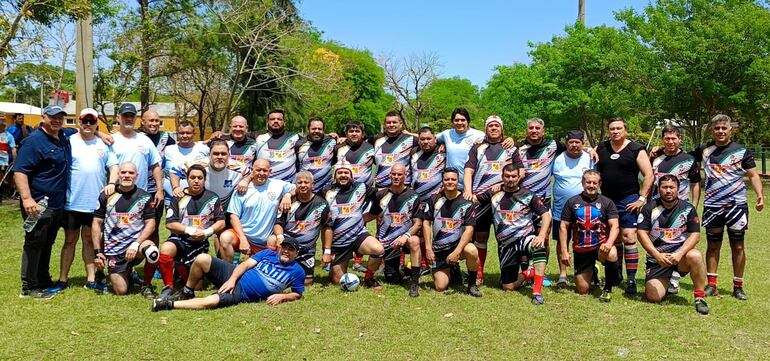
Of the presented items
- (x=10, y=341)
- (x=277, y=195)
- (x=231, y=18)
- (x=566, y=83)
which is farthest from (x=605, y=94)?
(x=10, y=341)

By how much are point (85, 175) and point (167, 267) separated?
1368mm

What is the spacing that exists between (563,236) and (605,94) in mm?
19482

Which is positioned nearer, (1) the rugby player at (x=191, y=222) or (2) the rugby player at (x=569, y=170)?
(1) the rugby player at (x=191, y=222)

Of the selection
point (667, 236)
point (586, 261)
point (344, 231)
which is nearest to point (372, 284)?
point (344, 231)

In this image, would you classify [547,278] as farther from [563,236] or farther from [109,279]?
[109,279]

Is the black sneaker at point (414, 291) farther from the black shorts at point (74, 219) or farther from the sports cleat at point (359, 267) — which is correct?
the black shorts at point (74, 219)

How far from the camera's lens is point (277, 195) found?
267 inches

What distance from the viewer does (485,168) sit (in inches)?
269

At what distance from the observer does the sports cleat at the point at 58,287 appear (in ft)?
20.2

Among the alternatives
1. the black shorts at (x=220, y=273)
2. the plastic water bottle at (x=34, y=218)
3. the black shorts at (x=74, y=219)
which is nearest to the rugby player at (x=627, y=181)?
the black shorts at (x=220, y=273)

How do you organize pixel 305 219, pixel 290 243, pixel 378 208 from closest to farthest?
pixel 290 243 → pixel 305 219 → pixel 378 208

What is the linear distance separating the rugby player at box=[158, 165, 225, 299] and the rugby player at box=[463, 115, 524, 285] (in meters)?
2.83

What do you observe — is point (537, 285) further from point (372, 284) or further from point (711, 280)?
point (711, 280)

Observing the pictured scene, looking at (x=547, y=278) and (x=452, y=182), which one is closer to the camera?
(x=452, y=182)
